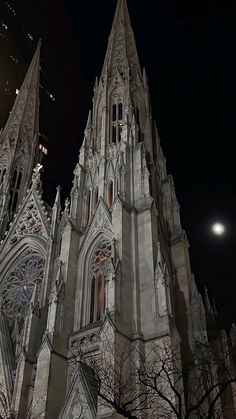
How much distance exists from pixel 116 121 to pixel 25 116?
50.0 ft

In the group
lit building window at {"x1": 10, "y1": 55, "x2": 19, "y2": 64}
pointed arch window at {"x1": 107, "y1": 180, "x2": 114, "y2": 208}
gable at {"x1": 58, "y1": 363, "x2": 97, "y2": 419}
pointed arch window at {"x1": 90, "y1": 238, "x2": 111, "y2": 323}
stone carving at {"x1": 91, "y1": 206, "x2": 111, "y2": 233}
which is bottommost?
gable at {"x1": 58, "y1": 363, "x2": 97, "y2": 419}

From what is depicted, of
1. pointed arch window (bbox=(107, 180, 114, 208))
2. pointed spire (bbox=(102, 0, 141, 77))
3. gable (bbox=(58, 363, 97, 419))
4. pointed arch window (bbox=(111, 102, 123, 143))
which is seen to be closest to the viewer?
gable (bbox=(58, 363, 97, 419))

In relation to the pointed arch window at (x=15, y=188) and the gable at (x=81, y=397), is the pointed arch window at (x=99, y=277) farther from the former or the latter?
the pointed arch window at (x=15, y=188)

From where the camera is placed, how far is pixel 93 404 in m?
17.1

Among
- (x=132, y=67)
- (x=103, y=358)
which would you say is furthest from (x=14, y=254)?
(x=132, y=67)

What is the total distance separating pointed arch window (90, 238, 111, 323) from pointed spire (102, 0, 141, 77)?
62.4 ft

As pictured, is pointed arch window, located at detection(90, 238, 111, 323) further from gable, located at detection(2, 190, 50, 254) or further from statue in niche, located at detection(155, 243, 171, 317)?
gable, located at detection(2, 190, 50, 254)

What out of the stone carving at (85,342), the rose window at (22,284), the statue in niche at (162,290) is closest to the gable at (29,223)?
the rose window at (22,284)

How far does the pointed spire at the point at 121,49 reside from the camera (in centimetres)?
3828

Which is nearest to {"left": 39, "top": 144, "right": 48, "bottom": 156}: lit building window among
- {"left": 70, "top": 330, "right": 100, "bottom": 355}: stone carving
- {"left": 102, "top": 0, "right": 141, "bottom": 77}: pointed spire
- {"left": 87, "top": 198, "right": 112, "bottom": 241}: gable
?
{"left": 102, "top": 0, "right": 141, "bottom": 77}: pointed spire

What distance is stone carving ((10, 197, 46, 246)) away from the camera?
2927 cm

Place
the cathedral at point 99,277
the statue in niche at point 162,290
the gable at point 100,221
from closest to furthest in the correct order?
1. the cathedral at point 99,277
2. the statue in niche at point 162,290
3. the gable at point 100,221

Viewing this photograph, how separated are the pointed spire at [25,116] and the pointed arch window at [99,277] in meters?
20.2

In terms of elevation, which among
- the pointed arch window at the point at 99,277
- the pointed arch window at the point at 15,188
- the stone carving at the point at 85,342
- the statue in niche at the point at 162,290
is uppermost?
the pointed arch window at the point at 15,188
